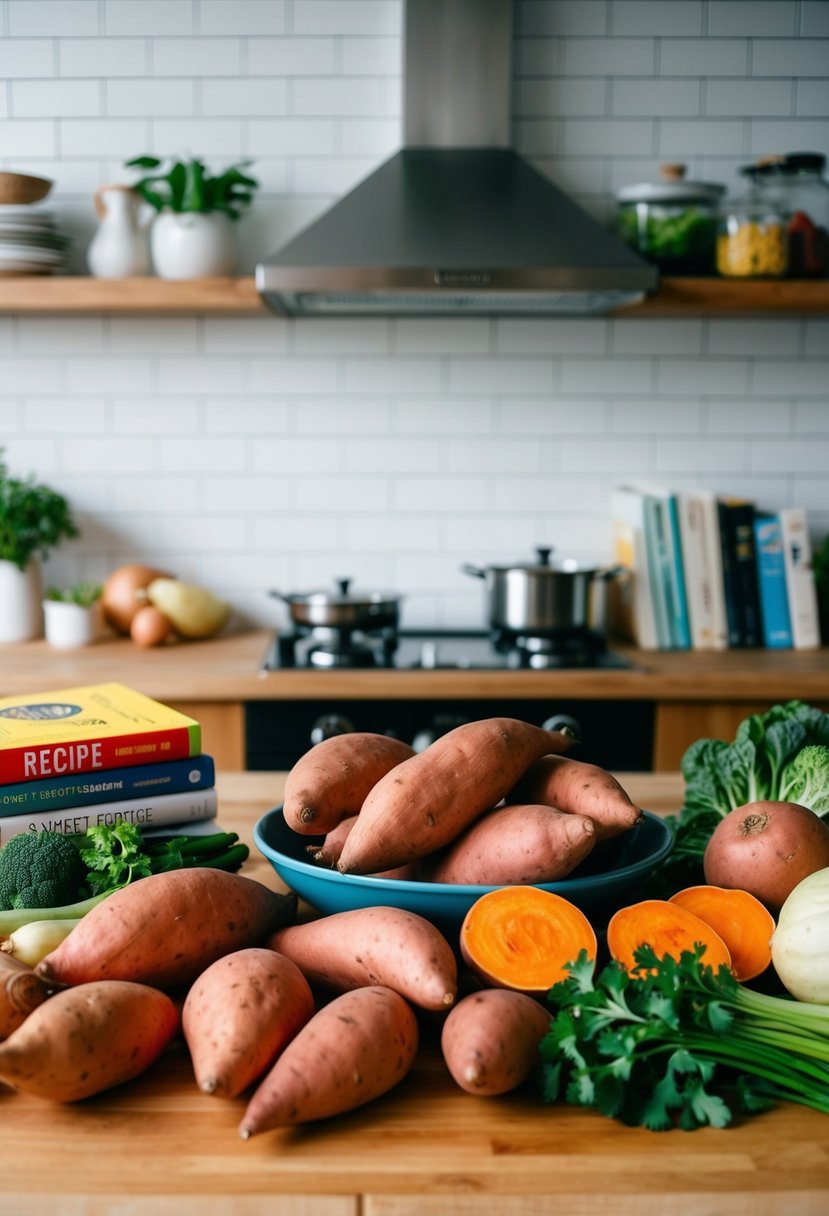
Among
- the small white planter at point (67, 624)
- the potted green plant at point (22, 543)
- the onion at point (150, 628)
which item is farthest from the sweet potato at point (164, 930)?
the potted green plant at point (22, 543)

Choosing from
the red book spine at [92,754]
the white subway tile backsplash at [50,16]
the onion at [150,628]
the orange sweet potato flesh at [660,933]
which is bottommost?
the onion at [150,628]

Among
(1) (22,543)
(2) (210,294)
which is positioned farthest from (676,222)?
(1) (22,543)

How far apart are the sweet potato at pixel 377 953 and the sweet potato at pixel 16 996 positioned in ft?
0.70

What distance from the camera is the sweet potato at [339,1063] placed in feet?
2.62

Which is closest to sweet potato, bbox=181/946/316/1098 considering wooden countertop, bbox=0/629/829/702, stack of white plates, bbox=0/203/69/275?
wooden countertop, bbox=0/629/829/702

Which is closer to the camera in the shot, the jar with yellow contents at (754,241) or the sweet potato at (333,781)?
the sweet potato at (333,781)

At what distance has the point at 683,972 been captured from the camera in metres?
0.88

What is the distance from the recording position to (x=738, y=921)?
1060mm

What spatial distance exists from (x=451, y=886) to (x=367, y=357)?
2557 mm

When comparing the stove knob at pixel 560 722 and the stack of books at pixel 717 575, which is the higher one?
the stack of books at pixel 717 575

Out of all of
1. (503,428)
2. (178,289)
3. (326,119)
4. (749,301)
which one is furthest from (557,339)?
(178,289)

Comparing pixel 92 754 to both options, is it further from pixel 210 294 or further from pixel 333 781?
pixel 210 294

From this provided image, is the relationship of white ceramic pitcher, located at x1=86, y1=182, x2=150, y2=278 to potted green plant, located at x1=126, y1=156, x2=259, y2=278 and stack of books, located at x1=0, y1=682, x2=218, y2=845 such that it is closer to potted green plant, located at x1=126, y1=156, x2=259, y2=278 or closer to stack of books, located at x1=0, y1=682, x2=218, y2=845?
potted green plant, located at x1=126, y1=156, x2=259, y2=278

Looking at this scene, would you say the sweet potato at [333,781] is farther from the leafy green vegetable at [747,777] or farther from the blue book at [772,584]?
the blue book at [772,584]
